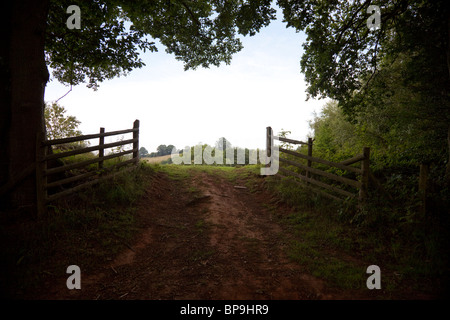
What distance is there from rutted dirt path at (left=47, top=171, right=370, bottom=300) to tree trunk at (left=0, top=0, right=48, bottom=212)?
2552 mm

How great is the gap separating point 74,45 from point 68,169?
13.9 feet

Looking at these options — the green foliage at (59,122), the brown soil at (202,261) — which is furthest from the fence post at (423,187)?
the green foliage at (59,122)

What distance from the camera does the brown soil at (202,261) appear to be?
342 cm

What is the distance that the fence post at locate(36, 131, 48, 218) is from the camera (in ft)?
15.7

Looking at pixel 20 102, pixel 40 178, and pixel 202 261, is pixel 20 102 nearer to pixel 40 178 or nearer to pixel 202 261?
pixel 40 178

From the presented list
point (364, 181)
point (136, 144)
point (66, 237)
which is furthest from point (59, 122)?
point (364, 181)

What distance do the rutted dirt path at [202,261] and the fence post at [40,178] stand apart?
6.77 ft

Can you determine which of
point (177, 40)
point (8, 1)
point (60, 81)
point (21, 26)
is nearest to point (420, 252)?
point (21, 26)

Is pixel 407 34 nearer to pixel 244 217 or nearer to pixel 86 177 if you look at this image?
pixel 244 217

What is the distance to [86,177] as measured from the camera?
6.22 m

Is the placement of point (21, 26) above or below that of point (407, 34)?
below

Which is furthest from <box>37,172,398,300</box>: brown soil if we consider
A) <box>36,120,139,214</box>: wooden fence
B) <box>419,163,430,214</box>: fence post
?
<box>419,163,430,214</box>: fence post

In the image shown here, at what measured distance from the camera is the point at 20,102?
4.90 m
